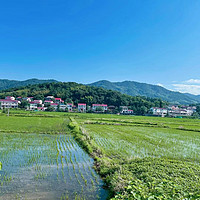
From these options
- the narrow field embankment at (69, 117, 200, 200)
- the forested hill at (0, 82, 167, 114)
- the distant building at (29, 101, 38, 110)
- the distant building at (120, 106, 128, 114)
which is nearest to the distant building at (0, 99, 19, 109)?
the distant building at (29, 101, 38, 110)

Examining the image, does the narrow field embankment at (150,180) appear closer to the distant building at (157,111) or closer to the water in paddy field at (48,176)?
the water in paddy field at (48,176)

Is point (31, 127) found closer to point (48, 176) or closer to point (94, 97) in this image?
point (48, 176)

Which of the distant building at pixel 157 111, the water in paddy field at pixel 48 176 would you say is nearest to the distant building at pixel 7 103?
the distant building at pixel 157 111

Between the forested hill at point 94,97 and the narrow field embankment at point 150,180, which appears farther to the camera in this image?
the forested hill at point 94,97

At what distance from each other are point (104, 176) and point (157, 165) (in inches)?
99.5

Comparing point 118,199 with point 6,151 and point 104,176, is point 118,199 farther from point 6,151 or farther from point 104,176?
point 6,151

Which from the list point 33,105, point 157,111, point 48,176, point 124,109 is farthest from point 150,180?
point 157,111

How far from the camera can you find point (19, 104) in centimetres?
8125

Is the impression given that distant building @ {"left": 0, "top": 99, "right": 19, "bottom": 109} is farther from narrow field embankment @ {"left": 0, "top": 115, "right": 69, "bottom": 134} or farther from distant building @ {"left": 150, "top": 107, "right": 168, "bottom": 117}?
distant building @ {"left": 150, "top": 107, "right": 168, "bottom": 117}

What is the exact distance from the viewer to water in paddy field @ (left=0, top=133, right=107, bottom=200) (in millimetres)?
6258

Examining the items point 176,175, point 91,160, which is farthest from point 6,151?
point 176,175

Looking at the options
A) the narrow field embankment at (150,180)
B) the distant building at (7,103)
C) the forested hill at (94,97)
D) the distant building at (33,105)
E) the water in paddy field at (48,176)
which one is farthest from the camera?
the forested hill at (94,97)

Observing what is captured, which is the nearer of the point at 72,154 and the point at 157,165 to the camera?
the point at 157,165

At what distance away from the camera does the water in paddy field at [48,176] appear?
626cm
